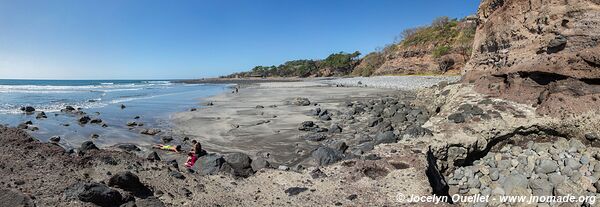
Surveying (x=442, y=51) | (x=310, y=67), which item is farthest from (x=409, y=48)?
(x=310, y=67)

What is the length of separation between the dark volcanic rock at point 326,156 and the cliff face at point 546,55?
5106mm

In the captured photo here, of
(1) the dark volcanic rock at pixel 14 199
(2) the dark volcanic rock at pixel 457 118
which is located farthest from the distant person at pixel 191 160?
(2) the dark volcanic rock at pixel 457 118

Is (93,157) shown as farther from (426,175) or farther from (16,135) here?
(426,175)

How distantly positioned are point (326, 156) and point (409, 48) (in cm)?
6781

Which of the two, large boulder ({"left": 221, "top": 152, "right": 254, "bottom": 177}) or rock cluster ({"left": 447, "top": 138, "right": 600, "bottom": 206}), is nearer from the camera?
rock cluster ({"left": 447, "top": 138, "right": 600, "bottom": 206})

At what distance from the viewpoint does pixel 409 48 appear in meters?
71.9

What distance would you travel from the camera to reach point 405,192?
6.39 metres

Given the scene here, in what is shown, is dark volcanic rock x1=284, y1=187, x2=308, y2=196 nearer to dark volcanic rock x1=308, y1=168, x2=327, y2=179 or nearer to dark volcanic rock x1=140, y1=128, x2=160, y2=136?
dark volcanic rock x1=308, y1=168, x2=327, y2=179

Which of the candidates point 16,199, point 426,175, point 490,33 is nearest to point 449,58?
point 490,33

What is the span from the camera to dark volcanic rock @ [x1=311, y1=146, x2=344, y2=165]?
857cm

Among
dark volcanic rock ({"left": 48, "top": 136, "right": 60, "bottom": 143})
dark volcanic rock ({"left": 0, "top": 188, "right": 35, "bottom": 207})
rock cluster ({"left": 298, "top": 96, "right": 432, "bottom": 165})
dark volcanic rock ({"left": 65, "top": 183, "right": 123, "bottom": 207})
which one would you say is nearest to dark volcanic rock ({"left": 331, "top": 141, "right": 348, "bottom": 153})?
rock cluster ({"left": 298, "top": 96, "right": 432, "bottom": 165})

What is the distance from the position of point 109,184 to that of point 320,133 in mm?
7832

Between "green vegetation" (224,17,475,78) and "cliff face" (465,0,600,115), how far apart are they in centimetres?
4723

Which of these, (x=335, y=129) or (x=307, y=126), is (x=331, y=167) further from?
(x=307, y=126)
